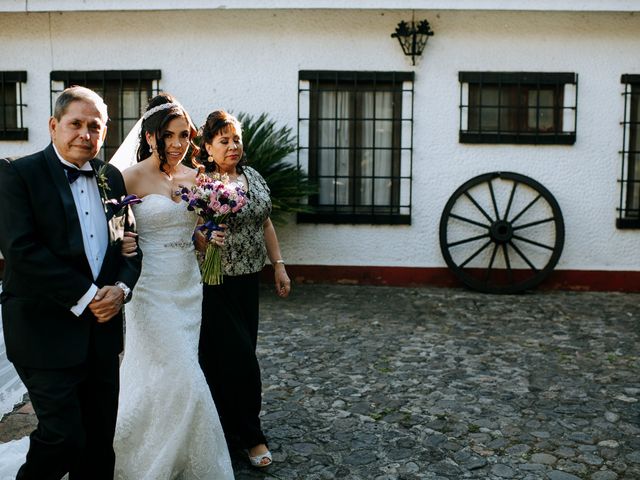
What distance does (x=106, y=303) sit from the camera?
2910 mm

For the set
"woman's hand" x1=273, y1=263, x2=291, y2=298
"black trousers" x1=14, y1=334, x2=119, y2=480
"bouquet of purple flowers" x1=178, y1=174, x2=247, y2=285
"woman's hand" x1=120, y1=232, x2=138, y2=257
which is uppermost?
"bouquet of purple flowers" x1=178, y1=174, x2=247, y2=285

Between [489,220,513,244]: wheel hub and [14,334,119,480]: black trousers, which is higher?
[489,220,513,244]: wheel hub

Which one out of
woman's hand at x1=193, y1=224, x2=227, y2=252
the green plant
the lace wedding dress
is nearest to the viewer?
the lace wedding dress

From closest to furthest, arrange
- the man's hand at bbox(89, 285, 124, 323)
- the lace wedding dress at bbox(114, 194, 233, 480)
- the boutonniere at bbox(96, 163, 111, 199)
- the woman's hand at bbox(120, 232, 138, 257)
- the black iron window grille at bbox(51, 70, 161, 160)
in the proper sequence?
1. the man's hand at bbox(89, 285, 124, 323)
2. the boutonniere at bbox(96, 163, 111, 199)
3. the woman's hand at bbox(120, 232, 138, 257)
4. the lace wedding dress at bbox(114, 194, 233, 480)
5. the black iron window grille at bbox(51, 70, 161, 160)

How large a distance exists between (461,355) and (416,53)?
12.8ft

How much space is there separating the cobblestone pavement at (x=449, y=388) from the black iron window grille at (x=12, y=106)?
3.65 meters

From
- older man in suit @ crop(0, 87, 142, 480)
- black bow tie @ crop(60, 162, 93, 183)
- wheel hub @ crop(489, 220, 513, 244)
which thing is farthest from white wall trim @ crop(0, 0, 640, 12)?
black bow tie @ crop(60, 162, 93, 183)

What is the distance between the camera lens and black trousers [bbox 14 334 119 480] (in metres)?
2.78

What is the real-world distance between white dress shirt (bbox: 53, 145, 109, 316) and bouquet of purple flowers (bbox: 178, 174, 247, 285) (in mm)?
551

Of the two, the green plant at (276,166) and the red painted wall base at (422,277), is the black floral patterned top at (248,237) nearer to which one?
the green plant at (276,166)

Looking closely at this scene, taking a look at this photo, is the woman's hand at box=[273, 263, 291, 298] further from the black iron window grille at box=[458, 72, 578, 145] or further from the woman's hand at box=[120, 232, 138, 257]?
the black iron window grille at box=[458, 72, 578, 145]

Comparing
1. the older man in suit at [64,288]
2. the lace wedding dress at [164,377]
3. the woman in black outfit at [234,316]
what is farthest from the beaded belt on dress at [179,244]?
the older man in suit at [64,288]

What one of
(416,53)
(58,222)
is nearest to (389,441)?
(58,222)

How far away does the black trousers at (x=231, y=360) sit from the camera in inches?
153
